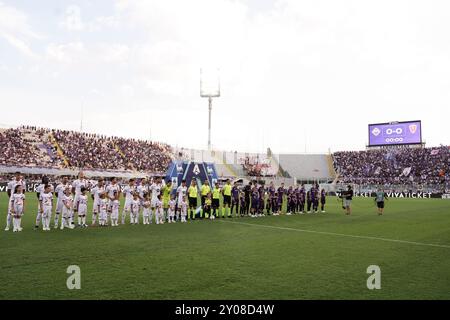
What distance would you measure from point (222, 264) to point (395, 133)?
61524 millimetres

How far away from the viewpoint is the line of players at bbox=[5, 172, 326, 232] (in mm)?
13836

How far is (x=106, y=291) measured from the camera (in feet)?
20.1

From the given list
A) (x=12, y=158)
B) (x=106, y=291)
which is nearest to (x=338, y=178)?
(x=12, y=158)

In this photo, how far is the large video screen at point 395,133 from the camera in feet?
199

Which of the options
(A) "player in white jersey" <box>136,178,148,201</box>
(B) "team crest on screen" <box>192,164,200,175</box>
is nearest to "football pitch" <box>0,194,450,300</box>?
(A) "player in white jersey" <box>136,178,148,201</box>

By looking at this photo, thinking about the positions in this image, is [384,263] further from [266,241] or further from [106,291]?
[106,291]

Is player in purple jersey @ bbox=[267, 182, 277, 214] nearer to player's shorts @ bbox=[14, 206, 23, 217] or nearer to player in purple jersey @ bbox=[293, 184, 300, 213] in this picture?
player in purple jersey @ bbox=[293, 184, 300, 213]

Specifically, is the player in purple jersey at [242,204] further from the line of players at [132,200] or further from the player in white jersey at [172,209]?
the player in white jersey at [172,209]

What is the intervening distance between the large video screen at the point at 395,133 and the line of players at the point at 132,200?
147 ft

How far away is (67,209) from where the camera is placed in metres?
14.6

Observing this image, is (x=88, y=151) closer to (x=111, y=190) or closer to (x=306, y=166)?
(x=111, y=190)

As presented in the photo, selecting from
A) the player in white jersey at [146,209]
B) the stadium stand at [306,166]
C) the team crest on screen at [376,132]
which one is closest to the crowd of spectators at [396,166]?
the stadium stand at [306,166]

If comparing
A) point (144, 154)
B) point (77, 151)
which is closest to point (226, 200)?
point (77, 151)

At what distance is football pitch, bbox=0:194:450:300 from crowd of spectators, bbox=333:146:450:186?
159ft
